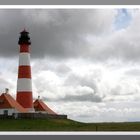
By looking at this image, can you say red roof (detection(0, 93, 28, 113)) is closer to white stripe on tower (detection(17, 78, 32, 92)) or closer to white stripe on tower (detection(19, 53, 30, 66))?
white stripe on tower (detection(17, 78, 32, 92))

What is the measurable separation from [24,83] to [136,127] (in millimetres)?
2455

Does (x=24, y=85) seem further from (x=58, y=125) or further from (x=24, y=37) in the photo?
(x=24, y=37)

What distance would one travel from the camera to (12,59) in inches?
338

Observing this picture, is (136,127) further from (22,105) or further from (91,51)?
(22,105)

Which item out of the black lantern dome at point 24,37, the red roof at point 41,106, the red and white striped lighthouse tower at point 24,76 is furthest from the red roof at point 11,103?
the black lantern dome at point 24,37

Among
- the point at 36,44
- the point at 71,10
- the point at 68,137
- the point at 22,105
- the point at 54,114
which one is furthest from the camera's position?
the point at 22,105

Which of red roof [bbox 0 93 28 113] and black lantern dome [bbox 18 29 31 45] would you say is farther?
red roof [bbox 0 93 28 113]

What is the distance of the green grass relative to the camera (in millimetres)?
7922

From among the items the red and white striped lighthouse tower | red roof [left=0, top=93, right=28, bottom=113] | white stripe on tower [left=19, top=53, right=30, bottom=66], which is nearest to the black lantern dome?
the red and white striped lighthouse tower

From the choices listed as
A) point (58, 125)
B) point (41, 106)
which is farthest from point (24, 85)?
point (58, 125)

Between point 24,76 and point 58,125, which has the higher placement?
point 24,76

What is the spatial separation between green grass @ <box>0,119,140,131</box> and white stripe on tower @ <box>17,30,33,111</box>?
0.42 m

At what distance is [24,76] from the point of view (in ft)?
30.4

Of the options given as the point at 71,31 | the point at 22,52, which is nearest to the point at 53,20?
the point at 71,31
